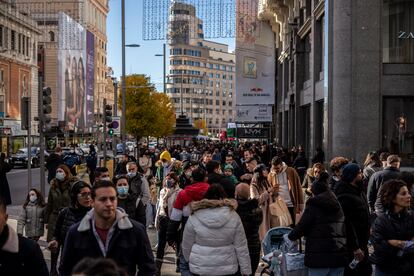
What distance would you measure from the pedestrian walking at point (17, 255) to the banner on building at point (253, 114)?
125 feet

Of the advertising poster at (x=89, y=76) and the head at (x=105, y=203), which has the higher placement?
the advertising poster at (x=89, y=76)

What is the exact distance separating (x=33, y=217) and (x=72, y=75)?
1824 inches

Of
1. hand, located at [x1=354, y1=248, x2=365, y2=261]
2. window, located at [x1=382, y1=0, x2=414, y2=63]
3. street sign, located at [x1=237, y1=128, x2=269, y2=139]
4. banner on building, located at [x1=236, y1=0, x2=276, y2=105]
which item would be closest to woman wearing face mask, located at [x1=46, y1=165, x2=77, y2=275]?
hand, located at [x1=354, y1=248, x2=365, y2=261]

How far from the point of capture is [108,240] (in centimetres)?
520

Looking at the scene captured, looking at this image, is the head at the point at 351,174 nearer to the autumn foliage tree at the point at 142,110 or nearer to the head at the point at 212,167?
the head at the point at 212,167

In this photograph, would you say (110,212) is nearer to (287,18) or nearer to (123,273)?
(123,273)

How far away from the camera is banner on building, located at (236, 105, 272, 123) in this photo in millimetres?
42625

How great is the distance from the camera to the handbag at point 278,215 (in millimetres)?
10969

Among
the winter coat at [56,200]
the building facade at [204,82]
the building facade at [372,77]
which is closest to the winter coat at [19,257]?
the winter coat at [56,200]

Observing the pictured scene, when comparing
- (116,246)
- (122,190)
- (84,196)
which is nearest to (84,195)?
(84,196)

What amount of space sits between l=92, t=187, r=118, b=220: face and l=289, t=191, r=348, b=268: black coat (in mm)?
2400

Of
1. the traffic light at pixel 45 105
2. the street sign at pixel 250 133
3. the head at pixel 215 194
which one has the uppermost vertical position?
the traffic light at pixel 45 105

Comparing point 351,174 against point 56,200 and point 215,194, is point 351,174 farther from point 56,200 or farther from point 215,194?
point 56,200

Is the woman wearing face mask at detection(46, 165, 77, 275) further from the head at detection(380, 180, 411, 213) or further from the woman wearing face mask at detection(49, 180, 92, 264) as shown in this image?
the head at detection(380, 180, 411, 213)
